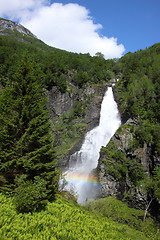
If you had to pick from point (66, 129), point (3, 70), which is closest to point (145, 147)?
point (66, 129)

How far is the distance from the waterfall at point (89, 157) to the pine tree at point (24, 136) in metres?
11.5

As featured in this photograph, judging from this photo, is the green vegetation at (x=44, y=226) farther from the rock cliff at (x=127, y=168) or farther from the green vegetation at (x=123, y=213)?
the rock cliff at (x=127, y=168)

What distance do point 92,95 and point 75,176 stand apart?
28.2m

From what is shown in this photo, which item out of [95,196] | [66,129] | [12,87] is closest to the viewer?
[12,87]

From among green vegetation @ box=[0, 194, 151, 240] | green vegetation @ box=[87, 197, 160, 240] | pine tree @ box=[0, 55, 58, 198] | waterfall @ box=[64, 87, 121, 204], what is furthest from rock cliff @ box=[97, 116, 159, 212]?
green vegetation @ box=[0, 194, 151, 240]

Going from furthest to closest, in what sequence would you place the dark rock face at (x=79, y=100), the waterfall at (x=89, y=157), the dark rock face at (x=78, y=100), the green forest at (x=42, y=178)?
1. the dark rock face at (x=78, y=100)
2. the dark rock face at (x=79, y=100)
3. the waterfall at (x=89, y=157)
4. the green forest at (x=42, y=178)

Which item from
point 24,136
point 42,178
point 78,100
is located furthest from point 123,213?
point 78,100

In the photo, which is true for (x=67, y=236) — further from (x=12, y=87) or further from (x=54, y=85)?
(x=54, y=85)

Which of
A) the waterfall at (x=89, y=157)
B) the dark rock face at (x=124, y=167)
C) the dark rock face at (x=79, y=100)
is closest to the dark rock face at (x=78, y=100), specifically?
the dark rock face at (x=79, y=100)

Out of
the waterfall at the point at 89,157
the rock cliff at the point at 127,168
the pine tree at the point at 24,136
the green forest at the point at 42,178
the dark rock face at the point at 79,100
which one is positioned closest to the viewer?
the green forest at the point at 42,178

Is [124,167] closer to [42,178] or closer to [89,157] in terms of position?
[89,157]

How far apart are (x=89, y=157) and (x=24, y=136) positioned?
24169 mm

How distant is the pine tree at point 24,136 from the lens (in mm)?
12883

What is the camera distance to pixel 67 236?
7812 millimetres
